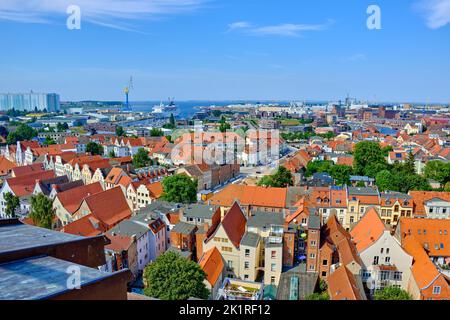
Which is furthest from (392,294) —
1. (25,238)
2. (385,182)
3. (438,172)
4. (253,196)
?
(438,172)

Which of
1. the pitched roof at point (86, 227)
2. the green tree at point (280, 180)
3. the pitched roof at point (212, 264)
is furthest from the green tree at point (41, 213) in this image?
the green tree at point (280, 180)

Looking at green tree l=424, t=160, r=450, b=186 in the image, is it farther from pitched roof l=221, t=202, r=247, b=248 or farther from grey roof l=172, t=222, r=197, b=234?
grey roof l=172, t=222, r=197, b=234

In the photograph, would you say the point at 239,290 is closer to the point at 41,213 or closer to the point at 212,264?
the point at 212,264

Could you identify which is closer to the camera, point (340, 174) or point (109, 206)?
point (109, 206)

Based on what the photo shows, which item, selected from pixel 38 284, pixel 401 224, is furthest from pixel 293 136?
pixel 38 284

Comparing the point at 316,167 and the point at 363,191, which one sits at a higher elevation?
the point at 316,167

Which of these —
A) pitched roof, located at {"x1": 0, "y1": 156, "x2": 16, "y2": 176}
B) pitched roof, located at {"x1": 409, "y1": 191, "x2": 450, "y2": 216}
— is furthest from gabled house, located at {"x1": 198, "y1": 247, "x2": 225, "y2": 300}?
pitched roof, located at {"x1": 0, "y1": 156, "x2": 16, "y2": 176}

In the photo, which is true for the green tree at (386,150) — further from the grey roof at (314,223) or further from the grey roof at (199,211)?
the grey roof at (199,211)
